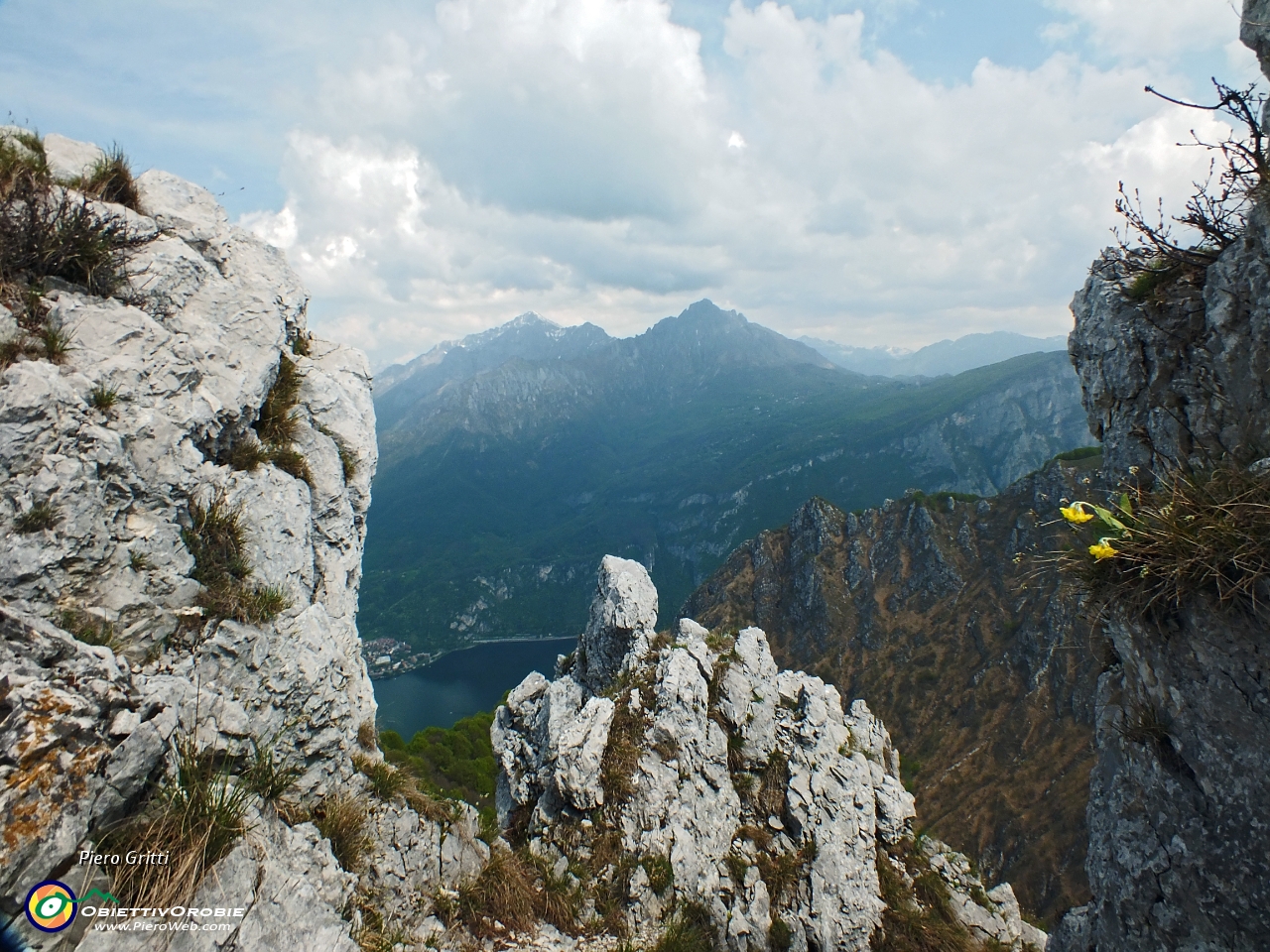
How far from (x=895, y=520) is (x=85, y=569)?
395 ft

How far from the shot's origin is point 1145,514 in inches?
213

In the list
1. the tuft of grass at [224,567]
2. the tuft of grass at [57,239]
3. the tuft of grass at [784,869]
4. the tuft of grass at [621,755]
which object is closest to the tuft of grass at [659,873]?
the tuft of grass at [621,755]

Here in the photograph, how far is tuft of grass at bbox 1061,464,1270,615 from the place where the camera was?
187 inches

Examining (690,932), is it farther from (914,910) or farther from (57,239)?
(57,239)

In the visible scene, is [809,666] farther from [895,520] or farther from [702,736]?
[702,736]

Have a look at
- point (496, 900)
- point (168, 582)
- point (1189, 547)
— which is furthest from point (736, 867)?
point (168, 582)

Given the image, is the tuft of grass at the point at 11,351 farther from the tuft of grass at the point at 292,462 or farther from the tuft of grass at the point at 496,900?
the tuft of grass at the point at 496,900

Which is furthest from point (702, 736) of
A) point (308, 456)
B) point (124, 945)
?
point (124, 945)

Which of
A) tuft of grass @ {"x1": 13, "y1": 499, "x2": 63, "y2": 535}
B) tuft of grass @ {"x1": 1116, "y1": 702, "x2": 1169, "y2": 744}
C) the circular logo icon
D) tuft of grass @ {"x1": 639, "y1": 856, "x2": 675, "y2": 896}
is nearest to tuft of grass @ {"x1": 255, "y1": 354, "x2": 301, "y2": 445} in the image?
tuft of grass @ {"x1": 13, "y1": 499, "x2": 63, "y2": 535}

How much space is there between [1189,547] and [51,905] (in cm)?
917

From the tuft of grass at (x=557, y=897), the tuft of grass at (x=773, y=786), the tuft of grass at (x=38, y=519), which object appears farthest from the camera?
the tuft of grass at (x=773, y=786)

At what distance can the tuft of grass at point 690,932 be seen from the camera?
9.09m

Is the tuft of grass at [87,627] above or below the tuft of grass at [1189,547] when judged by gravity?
below

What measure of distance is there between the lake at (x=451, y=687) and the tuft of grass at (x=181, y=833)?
405 ft
